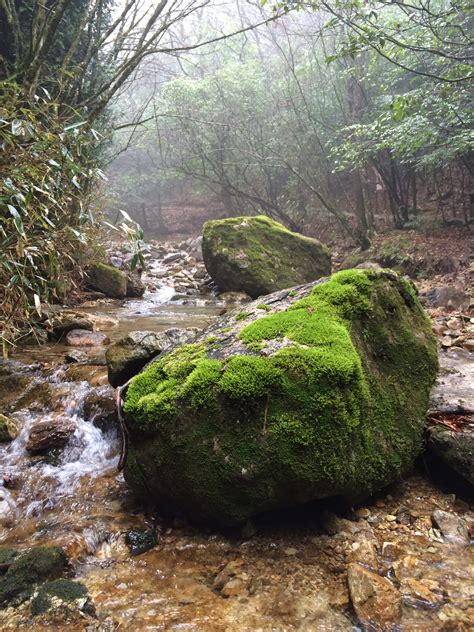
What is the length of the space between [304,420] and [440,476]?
3.90 feet

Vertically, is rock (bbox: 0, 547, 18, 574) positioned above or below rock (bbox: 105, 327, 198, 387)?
below

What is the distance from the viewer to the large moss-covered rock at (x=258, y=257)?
9641mm

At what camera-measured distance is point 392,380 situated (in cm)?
273

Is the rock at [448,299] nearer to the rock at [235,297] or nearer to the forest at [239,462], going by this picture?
the forest at [239,462]

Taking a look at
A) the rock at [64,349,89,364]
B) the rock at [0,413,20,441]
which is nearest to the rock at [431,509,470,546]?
the rock at [0,413,20,441]

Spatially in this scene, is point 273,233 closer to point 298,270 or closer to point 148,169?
point 298,270

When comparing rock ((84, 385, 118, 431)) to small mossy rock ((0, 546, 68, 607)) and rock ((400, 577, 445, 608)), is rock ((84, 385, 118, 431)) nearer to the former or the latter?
small mossy rock ((0, 546, 68, 607))

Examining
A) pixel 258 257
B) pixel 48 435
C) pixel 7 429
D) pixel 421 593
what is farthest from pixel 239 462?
pixel 258 257

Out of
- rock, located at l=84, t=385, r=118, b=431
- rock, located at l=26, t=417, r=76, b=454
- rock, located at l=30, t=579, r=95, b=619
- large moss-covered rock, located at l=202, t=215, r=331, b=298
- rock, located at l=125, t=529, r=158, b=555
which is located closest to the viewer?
rock, located at l=30, t=579, r=95, b=619

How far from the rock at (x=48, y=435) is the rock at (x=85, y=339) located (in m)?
2.08

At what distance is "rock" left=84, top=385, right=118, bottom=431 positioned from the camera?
361cm

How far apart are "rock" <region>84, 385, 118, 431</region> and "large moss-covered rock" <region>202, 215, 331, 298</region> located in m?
6.08

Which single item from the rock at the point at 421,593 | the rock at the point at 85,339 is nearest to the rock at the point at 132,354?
the rock at the point at 85,339

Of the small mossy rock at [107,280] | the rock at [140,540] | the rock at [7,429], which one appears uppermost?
the small mossy rock at [107,280]
